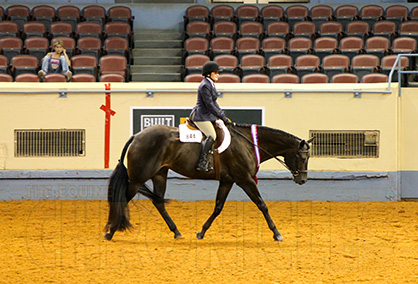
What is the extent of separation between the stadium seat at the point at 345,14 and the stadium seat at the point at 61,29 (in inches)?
312

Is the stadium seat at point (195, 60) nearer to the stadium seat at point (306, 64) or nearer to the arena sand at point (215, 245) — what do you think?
A: the stadium seat at point (306, 64)

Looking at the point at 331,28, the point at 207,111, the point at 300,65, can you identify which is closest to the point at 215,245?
the point at 207,111

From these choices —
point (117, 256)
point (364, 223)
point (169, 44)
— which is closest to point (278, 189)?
point (364, 223)

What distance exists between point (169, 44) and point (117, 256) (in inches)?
428

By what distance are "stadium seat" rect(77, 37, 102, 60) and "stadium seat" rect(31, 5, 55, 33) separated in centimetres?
187

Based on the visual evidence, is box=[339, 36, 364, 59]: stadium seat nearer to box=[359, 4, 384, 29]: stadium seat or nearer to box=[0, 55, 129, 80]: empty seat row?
box=[359, 4, 384, 29]: stadium seat

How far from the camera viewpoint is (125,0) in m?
18.9

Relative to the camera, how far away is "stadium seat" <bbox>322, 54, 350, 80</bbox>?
44.1 feet

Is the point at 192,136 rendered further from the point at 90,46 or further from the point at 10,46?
the point at 10,46

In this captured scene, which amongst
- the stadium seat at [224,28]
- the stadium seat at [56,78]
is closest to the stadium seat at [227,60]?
the stadium seat at [224,28]

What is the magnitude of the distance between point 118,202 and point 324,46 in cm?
932

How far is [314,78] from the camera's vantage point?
12.5m

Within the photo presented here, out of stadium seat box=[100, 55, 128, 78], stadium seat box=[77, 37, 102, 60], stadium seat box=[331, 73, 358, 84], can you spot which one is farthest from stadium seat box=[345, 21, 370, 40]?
stadium seat box=[77, 37, 102, 60]

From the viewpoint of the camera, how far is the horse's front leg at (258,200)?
760 cm
